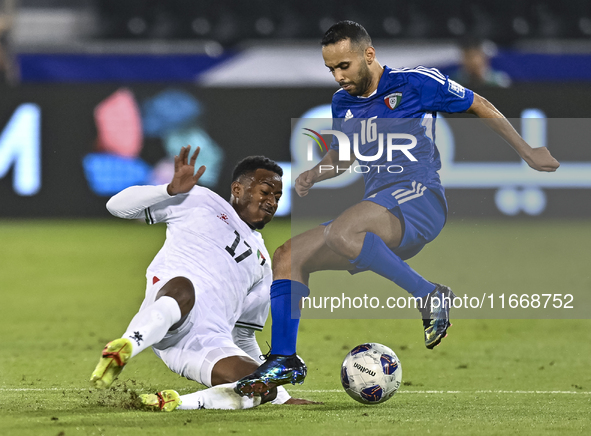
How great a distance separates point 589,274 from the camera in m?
9.05

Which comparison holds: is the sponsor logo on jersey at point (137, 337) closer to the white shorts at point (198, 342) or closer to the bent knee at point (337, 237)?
the white shorts at point (198, 342)

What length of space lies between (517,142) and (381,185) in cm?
71

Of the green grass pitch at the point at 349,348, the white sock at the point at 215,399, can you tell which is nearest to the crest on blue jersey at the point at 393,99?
the green grass pitch at the point at 349,348

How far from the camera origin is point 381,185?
4.69m

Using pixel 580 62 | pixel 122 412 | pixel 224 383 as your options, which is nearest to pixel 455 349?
pixel 224 383

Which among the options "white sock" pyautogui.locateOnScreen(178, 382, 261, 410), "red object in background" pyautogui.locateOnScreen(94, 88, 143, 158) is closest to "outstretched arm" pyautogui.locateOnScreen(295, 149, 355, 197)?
"white sock" pyautogui.locateOnScreen(178, 382, 261, 410)

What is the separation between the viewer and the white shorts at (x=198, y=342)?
14.5 feet

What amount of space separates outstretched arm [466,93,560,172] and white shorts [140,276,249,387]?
1634 millimetres

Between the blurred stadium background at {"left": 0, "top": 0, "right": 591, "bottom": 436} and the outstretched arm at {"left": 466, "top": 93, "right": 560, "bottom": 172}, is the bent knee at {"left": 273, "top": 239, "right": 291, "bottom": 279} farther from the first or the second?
the outstretched arm at {"left": 466, "top": 93, "right": 560, "bottom": 172}

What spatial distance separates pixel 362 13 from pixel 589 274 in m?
9.79

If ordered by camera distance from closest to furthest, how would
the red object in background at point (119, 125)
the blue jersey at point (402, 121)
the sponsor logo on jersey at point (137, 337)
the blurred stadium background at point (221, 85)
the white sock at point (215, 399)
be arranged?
the sponsor logo on jersey at point (137, 337) < the white sock at point (215, 399) < the blue jersey at point (402, 121) < the blurred stadium background at point (221, 85) < the red object in background at point (119, 125)

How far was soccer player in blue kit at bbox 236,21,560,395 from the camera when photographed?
175 inches

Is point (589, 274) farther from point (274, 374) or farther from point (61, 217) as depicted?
point (61, 217)

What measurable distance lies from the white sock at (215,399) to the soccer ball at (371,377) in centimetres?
56
